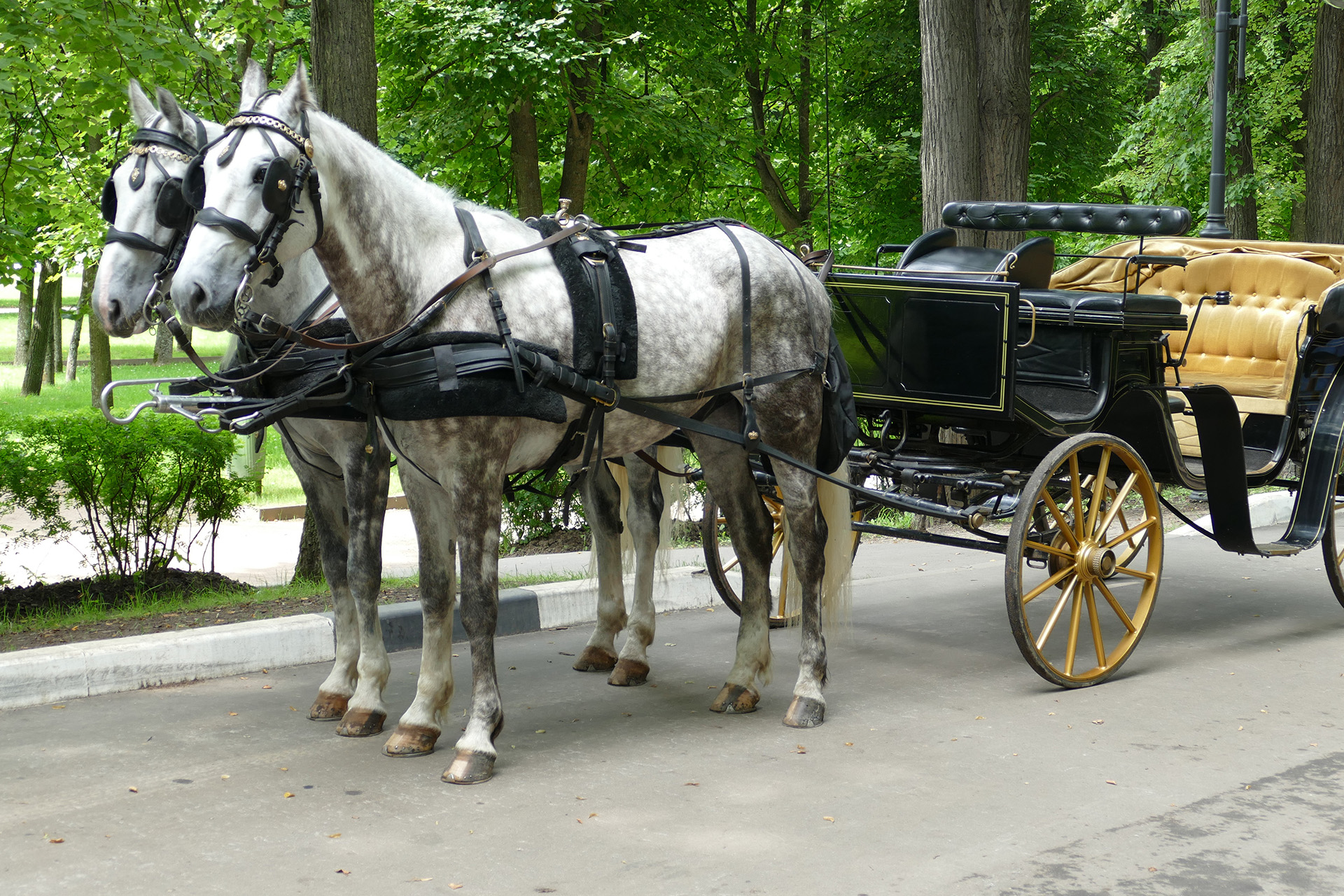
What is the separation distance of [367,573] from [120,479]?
2.92m

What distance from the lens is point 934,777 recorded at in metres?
4.35

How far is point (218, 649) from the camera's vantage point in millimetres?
5676

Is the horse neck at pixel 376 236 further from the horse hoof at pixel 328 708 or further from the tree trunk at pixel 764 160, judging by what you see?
the tree trunk at pixel 764 160

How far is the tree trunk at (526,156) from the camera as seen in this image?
14.2 meters

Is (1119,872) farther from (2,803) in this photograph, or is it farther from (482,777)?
(2,803)

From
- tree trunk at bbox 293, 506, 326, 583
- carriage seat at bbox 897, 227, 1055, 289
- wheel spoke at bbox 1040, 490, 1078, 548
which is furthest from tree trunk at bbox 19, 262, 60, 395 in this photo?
wheel spoke at bbox 1040, 490, 1078, 548

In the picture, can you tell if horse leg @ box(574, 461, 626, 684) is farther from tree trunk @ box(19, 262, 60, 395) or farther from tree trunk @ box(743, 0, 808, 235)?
tree trunk @ box(19, 262, 60, 395)

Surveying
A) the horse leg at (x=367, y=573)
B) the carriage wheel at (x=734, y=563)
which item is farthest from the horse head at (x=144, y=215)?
the carriage wheel at (x=734, y=563)

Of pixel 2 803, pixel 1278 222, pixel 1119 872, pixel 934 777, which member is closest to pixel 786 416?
pixel 934 777

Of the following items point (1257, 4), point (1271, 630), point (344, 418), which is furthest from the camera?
point (1257, 4)

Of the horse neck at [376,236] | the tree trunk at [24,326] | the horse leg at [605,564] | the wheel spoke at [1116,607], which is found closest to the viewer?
the horse neck at [376,236]

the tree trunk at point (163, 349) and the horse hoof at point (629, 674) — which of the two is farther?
the tree trunk at point (163, 349)

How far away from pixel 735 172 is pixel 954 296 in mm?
11415

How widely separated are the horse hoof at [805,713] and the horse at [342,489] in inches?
34.9
